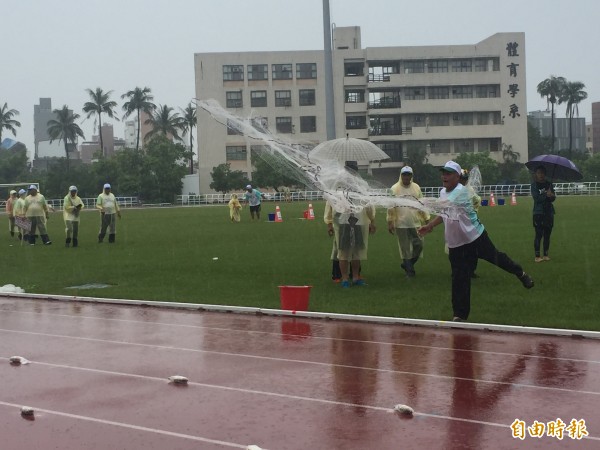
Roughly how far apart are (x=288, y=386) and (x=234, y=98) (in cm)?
7966

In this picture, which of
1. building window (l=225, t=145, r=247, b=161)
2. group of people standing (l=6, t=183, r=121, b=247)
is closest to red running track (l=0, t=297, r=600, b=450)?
group of people standing (l=6, t=183, r=121, b=247)

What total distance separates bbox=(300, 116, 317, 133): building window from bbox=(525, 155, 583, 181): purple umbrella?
228 feet

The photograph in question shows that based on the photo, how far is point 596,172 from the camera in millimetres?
83000

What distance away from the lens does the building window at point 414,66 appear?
8925 centimetres

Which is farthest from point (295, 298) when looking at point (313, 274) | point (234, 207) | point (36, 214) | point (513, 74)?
point (513, 74)

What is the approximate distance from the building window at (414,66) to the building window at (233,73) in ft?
56.1

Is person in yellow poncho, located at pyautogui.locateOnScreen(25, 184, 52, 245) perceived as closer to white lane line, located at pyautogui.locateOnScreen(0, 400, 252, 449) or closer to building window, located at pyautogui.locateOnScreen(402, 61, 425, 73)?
white lane line, located at pyautogui.locateOnScreen(0, 400, 252, 449)

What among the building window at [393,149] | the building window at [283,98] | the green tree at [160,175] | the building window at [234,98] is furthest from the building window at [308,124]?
the green tree at [160,175]

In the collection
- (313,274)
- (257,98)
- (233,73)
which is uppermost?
(233,73)

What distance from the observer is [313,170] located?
42.4ft

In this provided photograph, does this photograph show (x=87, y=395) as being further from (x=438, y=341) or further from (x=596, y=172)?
(x=596, y=172)

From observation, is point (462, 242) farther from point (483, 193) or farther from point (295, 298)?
point (483, 193)

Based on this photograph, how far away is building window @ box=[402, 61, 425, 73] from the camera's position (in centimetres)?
8925

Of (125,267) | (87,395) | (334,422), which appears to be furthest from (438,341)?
(125,267)
